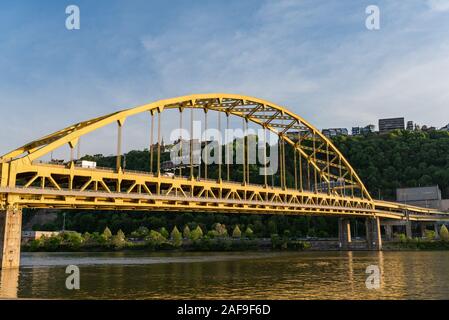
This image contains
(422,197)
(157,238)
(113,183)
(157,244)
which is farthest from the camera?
(422,197)

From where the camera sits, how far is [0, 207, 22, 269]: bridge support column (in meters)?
31.2

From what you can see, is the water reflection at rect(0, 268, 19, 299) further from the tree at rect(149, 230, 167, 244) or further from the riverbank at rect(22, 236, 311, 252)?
the tree at rect(149, 230, 167, 244)

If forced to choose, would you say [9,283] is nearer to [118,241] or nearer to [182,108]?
[182,108]

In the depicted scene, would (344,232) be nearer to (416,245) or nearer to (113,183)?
(416,245)

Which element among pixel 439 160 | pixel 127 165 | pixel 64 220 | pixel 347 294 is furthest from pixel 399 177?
pixel 347 294

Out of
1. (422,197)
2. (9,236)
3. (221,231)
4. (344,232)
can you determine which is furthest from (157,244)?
(422,197)

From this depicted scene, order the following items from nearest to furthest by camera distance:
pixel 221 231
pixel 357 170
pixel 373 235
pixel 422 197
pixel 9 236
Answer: pixel 9 236
pixel 373 235
pixel 221 231
pixel 422 197
pixel 357 170

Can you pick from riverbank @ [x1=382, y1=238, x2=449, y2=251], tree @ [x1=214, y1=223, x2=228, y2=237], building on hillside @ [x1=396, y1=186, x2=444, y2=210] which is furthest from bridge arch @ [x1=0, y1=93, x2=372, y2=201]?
building on hillside @ [x1=396, y1=186, x2=444, y2=210]

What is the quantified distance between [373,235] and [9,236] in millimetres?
75240

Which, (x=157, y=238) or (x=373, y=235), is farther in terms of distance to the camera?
(x=157, y=238)

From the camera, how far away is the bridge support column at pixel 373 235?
89.5m

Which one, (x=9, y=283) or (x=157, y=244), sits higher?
(x=9, y=283)

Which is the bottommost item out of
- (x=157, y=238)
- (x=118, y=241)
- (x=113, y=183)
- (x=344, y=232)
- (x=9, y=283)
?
(x=118, y=241)

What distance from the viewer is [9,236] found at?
31391 millimetres
